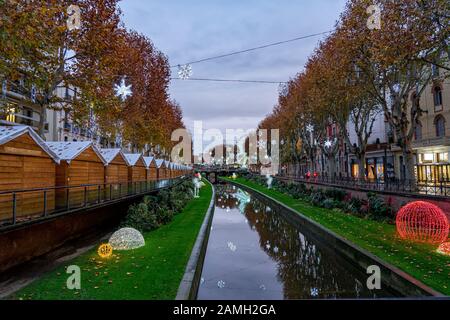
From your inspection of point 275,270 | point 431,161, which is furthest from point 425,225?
point 431,161

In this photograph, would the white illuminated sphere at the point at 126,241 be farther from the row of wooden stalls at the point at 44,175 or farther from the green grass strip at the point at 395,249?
the green grass strip at the point at 395,249

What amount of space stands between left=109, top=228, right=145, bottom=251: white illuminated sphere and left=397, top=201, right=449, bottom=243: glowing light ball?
36.4 ft

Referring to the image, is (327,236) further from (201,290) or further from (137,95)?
(137,95)

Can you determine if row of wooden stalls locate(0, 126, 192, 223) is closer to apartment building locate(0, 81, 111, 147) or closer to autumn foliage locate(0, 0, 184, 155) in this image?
autumn foliage locate(0, 0, 184, 155)

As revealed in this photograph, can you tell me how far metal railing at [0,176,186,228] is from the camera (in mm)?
9352

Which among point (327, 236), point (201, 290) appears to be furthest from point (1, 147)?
point (327, 236)

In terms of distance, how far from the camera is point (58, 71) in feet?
54.3

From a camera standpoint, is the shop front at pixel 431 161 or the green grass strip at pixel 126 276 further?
the shop front at pixel 431 161

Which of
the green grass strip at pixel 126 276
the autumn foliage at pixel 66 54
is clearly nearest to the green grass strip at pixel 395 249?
the green grass strip at pixel 126 276

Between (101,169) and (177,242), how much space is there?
27.9 feet

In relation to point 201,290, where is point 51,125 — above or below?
above

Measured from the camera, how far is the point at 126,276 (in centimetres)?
835

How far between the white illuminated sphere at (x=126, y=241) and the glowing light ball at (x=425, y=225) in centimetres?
1108

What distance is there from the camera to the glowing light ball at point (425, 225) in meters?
11.6
